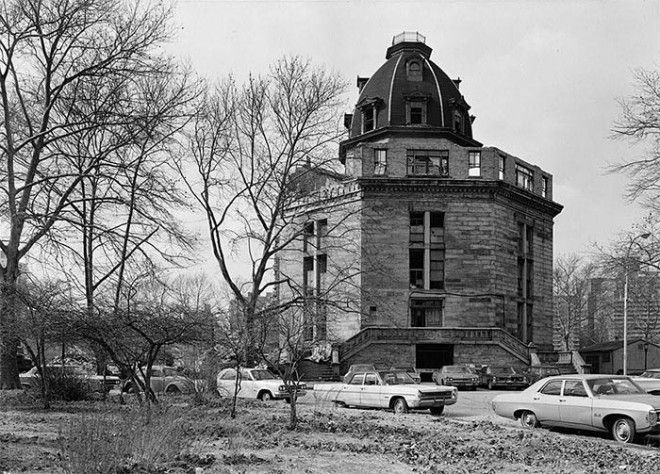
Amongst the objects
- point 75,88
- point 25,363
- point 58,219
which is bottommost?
point 25,363

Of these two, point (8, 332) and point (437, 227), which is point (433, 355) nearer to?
point (437, 227)

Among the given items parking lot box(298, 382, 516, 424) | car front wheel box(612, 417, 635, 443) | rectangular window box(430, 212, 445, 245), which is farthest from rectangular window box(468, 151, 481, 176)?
car front wheel box(612, 417, 635, 443)

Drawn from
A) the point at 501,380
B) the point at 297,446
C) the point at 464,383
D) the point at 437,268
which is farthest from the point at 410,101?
the point at 297,446

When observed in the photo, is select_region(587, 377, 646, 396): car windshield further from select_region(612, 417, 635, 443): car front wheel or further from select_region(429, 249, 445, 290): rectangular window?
select_region(429, 249, 445, 290): rectangular window

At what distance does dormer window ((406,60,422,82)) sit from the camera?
6119 centimetres

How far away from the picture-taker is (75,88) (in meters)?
26.8

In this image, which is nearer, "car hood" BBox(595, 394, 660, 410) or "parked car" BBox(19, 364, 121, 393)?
"car hood" BBox(595, 394, 660, 410)

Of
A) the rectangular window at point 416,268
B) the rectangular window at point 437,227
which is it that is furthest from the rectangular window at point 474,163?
the rectangular window at point 416,268

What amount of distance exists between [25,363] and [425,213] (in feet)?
99.4

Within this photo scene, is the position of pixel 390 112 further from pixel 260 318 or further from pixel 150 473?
pixel 150 473

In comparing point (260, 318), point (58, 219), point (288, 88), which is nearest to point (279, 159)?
point (288, 88)

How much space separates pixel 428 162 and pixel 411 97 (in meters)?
7.21

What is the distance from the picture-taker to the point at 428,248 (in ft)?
178

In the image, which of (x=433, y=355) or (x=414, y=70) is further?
(x=414, y=70)
